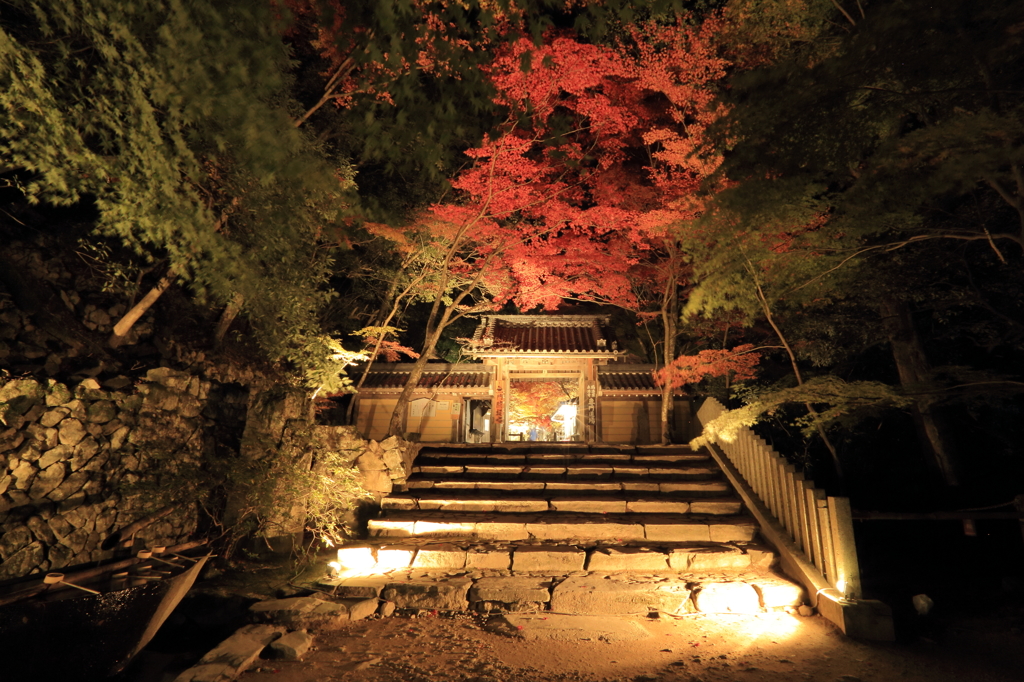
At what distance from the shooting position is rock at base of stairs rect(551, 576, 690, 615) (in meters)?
5.41

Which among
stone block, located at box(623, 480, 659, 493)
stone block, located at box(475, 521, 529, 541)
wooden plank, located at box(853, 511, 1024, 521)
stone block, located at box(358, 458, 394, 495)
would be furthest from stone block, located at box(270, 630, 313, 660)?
stone block, located at box(623, 480, 659, 493)

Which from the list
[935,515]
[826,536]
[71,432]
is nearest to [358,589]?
[71,432]

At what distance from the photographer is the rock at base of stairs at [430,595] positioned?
18.3 feet

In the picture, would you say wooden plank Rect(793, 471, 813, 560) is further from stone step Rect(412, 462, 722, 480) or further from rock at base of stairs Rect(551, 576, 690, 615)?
stone step Rect(412, 462, 722, 480)

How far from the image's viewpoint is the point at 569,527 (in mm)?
7227

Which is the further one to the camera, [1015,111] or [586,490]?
[586,490]

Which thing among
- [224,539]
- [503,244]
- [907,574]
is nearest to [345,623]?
[224,539]

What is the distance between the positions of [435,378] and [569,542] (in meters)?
8.30

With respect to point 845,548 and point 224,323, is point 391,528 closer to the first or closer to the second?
point 224,323

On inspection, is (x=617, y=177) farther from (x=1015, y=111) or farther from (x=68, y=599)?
(x=68, y=599)

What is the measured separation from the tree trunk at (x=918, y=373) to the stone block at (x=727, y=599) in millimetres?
4590

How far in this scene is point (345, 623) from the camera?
→ 16.8 ft

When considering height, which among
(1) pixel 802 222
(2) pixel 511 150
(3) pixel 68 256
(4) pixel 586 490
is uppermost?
(2) pixel 511 150

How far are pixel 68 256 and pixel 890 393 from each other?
10107 millimetres
